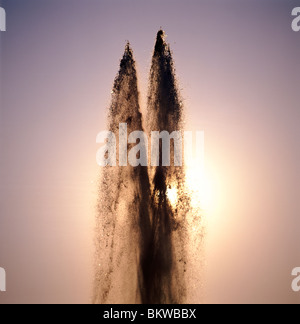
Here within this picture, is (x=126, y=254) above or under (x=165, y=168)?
under

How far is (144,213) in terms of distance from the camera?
24688 millimetres

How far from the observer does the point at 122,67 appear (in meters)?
26.3

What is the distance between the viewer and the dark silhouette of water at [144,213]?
78.6 ft

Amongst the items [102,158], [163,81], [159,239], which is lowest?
[159,239]

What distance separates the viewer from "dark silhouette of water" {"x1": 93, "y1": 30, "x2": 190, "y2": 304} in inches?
944
